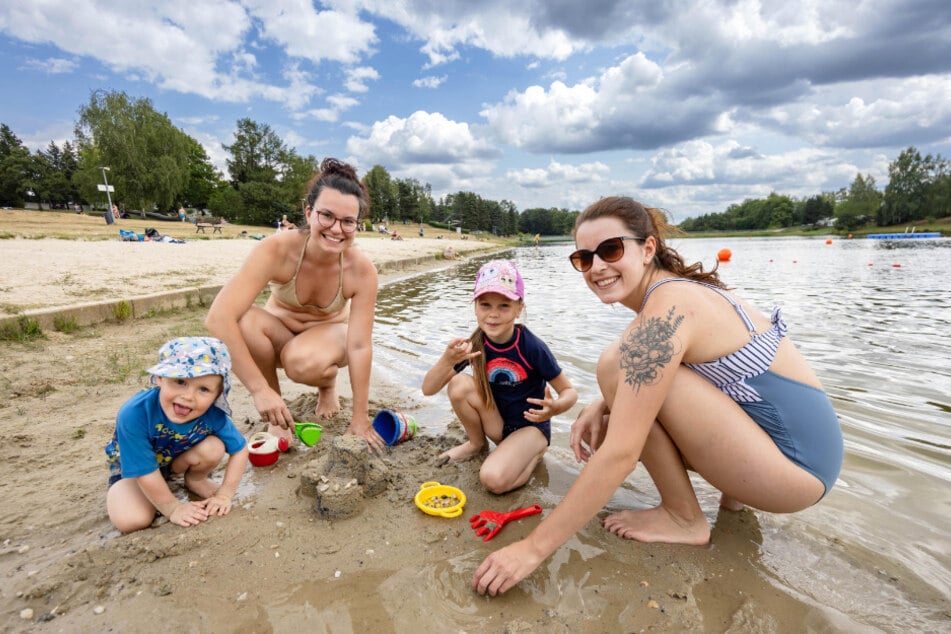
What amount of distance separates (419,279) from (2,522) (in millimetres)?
13095

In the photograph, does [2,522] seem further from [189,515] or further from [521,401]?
[521,401]

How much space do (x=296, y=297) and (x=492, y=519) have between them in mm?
2295

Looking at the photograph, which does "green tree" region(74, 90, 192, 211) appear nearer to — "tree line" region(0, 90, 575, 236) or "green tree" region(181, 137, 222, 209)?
"tree line" region(0, 90, 575, 236)

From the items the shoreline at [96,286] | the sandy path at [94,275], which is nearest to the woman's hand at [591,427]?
the sandy path at [94,275]

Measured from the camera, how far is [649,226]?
2221 mm

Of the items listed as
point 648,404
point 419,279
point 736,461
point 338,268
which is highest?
point 338,268

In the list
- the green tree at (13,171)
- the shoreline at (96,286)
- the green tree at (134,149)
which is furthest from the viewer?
the green tree at (13,171)

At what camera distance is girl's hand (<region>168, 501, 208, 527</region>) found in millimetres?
2213

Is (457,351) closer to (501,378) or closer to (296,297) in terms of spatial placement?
(501,378)

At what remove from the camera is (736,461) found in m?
1.95

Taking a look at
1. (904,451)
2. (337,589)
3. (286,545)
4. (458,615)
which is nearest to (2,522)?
(286,545)

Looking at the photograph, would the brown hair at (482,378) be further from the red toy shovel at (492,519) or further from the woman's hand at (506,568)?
the woman's hand at (506,568)

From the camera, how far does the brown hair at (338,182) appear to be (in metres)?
3.18

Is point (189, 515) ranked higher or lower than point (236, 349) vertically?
lower
